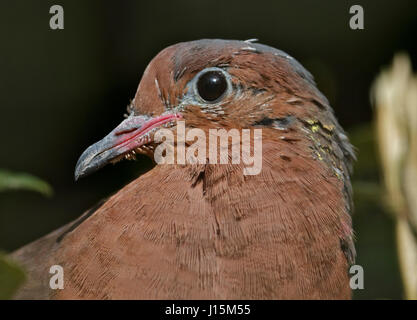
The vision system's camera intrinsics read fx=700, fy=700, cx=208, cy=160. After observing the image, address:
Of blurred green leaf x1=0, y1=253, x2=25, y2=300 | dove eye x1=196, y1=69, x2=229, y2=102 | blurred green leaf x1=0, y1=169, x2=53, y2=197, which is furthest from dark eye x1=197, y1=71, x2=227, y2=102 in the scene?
blurred green leaf x1=0, y1=253, x2=25, y2=300

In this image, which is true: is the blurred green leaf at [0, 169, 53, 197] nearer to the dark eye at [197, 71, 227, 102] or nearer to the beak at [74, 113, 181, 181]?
the beak at [74, 113, 181, 181]

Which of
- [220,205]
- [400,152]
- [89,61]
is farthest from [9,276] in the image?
[89,61]

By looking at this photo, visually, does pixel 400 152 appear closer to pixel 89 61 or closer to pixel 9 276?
pixel 9 276

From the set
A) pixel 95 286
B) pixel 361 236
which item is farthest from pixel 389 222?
pixel 95 286

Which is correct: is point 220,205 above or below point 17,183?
below

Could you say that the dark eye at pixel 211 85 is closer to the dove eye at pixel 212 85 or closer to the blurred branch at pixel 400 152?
the dove eye at pixel 212 85

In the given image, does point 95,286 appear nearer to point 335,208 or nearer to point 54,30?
point 335,208
